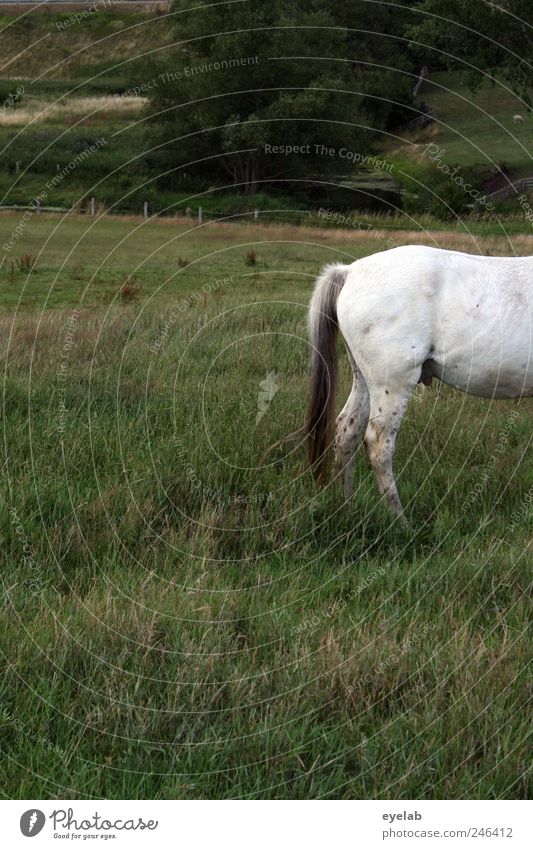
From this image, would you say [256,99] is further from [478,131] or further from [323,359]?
[323,359]

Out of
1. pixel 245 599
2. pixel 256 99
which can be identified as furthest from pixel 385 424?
pixel 256 99

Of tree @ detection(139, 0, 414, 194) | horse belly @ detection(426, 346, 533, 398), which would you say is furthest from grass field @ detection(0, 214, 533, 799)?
tree @ detection(139, 0, 414, 194)

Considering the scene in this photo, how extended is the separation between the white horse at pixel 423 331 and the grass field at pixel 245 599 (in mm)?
500

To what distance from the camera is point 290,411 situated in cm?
699

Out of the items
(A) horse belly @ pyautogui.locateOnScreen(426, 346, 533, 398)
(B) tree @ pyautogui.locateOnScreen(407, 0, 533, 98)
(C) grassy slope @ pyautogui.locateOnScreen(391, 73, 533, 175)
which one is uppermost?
(B) tree @ pyautogui.locateOnScreen(407, 0, 533, 98)

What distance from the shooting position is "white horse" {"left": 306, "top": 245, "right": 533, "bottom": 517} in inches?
225

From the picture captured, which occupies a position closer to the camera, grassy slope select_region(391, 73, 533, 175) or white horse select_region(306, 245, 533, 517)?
white horse select_region(306, 245, 533, 517)

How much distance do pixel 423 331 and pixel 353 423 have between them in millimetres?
973

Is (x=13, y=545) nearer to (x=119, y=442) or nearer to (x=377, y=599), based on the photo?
(x=119, y=442)

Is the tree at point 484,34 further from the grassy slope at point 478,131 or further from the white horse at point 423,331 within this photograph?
the white horse at point 423,331

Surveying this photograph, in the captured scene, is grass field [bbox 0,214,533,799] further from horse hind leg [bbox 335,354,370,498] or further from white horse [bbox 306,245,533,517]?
white horse [bbox 306,245,533,517]

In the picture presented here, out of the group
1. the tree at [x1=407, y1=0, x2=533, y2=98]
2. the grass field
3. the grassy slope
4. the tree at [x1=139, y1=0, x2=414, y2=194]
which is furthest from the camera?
the grassy slope

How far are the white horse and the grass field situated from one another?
500mm

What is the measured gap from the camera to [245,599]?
166 inches
